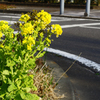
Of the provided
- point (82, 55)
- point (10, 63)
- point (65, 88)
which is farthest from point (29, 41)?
point (82, 55)

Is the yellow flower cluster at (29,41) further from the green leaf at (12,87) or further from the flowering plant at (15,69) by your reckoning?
the green leaf at (12,87)

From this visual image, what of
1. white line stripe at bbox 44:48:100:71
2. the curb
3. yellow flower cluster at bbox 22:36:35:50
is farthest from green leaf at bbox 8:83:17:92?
white line stripe at bbox 44:48:100:71

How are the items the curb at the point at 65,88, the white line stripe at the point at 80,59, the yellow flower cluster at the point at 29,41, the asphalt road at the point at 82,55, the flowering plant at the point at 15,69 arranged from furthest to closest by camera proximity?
the white line stripe at the point at 80,59 → the asphalt road at the point at 82,55 → the curb at the point at 65,88 → the flowering plant at the point at 15,69 → the yellow flower cluster at the point at 29,41

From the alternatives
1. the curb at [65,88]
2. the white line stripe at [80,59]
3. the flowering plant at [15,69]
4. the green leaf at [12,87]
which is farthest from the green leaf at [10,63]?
the white line stripe at [80,59]

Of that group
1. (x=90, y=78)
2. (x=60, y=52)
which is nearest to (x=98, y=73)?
(x=90, y=78)

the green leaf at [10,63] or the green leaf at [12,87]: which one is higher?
the green leaf at [10,63]

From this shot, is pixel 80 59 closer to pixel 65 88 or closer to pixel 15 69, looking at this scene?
pixel 65 88

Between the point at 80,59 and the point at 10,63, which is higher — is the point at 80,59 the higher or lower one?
the lower one

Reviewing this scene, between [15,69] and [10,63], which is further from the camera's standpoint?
[15,69]

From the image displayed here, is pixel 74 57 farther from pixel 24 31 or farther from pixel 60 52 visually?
pixel 24 31

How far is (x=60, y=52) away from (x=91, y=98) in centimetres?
279

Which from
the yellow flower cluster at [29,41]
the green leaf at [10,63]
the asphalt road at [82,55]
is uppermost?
the yellow flower cluster at [29,41]

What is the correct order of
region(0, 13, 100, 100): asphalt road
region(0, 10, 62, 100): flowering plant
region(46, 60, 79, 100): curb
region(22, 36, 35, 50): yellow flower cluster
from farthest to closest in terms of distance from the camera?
region(0, 13, 100, 100): asphalt road
region(46, 60, 79, 100): curb
region(0, 10, 62, 100): flowering plant
region(22, 36, 35, 50): yellow flower cluster

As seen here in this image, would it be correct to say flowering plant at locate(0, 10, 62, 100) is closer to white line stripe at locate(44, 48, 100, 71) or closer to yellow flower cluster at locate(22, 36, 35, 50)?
yellow flower cluster at locate(22, 36, 35, 50)
